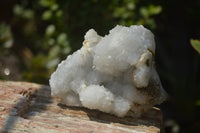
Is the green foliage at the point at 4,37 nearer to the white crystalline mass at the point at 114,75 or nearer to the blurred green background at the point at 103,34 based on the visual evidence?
the blurred green background at the point at 103,34

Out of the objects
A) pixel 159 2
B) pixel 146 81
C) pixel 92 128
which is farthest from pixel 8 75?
pixel 159 2

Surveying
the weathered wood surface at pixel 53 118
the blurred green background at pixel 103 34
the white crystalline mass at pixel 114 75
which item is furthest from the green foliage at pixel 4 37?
the white crystalline mass at pixel 114 75

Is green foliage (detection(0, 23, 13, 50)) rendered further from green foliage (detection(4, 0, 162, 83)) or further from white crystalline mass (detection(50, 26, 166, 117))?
white crystalline mass (detection(50, 26, 166, 117))

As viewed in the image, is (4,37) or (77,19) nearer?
(77,19)

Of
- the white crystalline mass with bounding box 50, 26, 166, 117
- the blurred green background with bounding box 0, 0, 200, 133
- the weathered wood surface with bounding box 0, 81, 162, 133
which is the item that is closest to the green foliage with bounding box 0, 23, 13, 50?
the blurred green background with bounding box 0, 0, 200, 133

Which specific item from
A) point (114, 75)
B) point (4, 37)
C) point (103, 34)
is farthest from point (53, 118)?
point (4, 37)

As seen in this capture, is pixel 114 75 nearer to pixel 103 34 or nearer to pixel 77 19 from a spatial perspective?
pixel 103 34
